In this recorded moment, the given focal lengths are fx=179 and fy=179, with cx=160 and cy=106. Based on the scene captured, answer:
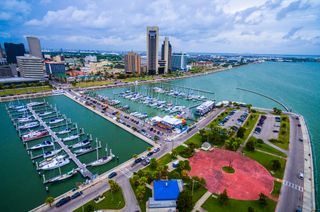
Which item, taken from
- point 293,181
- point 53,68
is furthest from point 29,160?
point 53,68

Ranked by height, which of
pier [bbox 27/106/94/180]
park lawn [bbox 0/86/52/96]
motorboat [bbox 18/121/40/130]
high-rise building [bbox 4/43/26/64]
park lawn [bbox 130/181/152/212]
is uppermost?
high-rise building [bbox 4/43/26/64]

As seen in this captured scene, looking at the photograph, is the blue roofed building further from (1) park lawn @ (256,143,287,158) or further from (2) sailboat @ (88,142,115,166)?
(1) park lawn @ (256,143,287,158)

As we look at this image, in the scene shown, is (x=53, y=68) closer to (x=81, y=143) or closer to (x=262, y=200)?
(x=81, y=143)

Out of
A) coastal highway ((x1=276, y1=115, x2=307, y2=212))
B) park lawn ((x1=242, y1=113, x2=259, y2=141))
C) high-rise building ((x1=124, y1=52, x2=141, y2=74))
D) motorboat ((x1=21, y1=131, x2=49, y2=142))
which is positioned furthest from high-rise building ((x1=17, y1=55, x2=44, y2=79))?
coastal highway ((x1=276, y1=115, x2=307, y2=212))

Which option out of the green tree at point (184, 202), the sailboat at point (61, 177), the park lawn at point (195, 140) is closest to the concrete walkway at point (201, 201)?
the green tree at point (184, 202)

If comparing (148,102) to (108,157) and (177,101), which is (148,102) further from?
(108,157)
